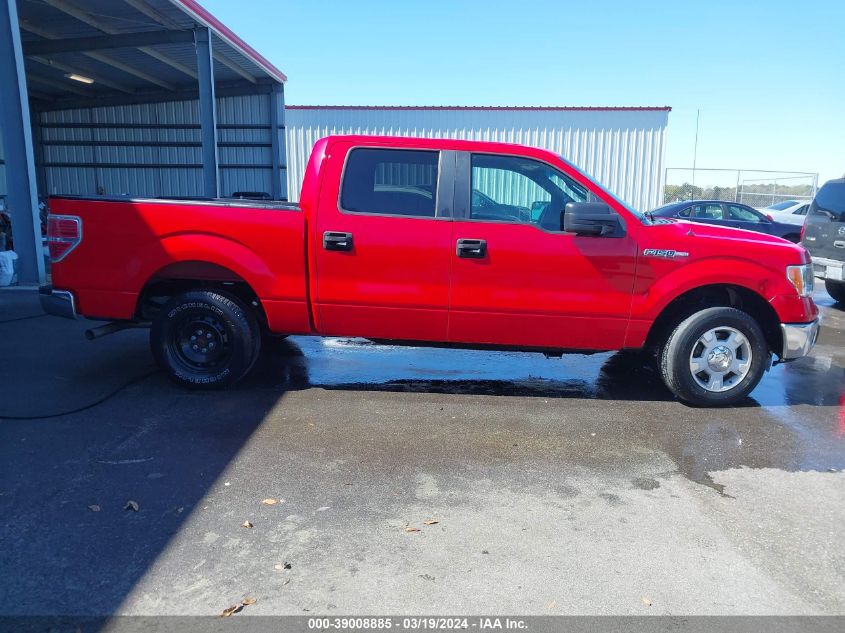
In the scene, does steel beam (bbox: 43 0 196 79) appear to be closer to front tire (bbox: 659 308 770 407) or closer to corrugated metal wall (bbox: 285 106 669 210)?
corrugated metal wall (bbox: 285 106 669 210)

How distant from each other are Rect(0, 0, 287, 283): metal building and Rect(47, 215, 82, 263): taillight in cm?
968

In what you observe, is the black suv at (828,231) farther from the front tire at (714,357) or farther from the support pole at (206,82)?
the support pole at (206,82)

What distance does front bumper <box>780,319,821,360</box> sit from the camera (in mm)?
4781

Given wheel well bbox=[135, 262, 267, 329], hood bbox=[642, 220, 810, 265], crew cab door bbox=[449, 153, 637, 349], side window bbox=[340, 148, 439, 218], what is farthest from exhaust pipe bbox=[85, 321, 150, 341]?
hood bbox=[642, 220, 810, 265]

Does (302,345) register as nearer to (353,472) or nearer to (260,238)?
(260,238)

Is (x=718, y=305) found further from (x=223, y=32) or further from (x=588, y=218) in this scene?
(x=223, y=32)

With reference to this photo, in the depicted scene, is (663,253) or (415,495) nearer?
(415,495)

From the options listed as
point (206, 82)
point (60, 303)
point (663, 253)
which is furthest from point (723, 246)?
point (206, 82)

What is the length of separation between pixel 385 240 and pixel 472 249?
684 millimetres

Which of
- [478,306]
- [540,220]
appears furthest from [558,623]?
[540,220]

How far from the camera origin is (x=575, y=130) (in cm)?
1900

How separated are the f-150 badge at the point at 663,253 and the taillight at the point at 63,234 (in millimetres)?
4540

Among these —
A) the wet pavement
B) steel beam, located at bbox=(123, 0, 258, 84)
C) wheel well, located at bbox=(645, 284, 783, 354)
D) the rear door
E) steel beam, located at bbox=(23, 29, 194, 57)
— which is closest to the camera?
the wet pavement

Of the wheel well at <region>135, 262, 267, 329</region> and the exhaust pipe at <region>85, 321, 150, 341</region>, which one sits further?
the exhaust pipe at <region>85, 321, 150, 341</region>
